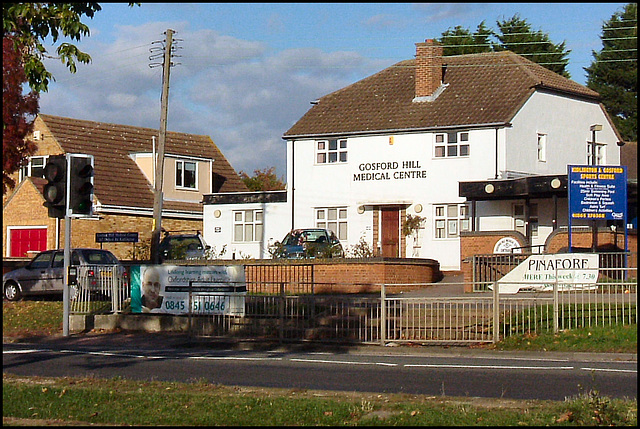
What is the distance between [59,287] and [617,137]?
1126 inches

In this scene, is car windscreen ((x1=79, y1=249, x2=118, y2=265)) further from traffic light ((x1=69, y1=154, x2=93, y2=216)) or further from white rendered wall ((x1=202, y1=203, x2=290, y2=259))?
white rendered wall ((x1=202, y1=203, x2=290, y2=259))

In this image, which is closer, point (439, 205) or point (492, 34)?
point (439, 205)

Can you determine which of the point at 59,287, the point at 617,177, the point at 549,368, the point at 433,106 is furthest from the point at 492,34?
the point at 549,368

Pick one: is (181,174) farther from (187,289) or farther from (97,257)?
(187,289)

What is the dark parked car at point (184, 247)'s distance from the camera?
3584 centimetres

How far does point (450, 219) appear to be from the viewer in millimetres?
40094

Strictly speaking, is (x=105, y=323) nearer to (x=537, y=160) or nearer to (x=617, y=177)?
(x=617, y=177)

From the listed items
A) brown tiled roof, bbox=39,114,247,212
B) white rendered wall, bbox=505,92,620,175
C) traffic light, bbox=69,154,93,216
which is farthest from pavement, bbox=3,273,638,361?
brown tiled roof, bbox=39,114,247,212

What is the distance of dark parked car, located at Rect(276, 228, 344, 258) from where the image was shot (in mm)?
33344

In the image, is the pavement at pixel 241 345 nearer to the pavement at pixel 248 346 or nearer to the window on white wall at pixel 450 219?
the pavement at pixel 248 346

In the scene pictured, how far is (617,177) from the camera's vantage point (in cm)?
2934

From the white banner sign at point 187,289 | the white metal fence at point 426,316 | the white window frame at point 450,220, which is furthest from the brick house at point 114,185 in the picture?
the white metal fence at point 426,316

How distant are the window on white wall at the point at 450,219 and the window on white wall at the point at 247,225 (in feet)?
28.7

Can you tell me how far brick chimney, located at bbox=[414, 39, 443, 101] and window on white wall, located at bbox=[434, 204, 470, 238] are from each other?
223 inches
